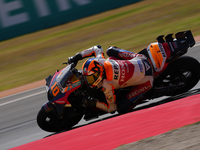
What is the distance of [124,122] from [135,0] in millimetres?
16528

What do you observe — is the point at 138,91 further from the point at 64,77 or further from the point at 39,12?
the point at 39,12

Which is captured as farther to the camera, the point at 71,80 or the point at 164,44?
the point at 164,44

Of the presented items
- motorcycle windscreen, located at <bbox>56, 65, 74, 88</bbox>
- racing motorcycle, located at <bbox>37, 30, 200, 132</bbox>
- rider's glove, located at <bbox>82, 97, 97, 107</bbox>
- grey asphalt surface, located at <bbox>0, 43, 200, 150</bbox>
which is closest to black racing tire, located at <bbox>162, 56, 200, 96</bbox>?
racing motorcycle, located at <bbox>37, 30, 200, 132</bbox>

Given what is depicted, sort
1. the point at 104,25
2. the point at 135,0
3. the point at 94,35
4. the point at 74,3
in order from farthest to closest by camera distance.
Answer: the point at 135,0 → the point at 74,3 → the point at 104,25 → the point at 94,35

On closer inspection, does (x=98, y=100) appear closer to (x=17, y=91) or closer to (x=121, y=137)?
(x=121, y=137)

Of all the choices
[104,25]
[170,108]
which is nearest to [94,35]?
[104,25]

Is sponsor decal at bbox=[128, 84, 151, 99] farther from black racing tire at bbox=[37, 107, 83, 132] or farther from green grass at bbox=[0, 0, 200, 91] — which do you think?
green grass at bbox=[0, 0, 200, 91]

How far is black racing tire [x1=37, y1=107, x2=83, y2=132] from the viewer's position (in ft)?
15.5

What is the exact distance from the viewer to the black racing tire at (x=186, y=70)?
4.97 meters

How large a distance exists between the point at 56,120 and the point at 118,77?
4.40 ft

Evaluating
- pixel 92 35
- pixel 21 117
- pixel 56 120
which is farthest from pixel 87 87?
pixel 92 35

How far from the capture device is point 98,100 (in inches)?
189

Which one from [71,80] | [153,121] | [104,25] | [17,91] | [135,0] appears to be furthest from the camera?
[135,0]

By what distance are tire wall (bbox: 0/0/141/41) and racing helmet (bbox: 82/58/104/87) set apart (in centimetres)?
1306
